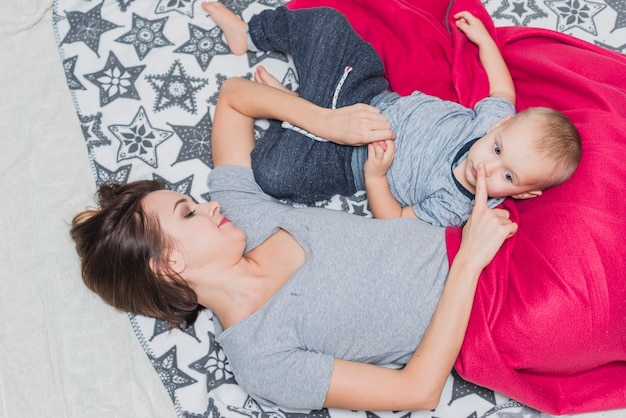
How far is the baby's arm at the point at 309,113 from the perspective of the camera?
1423 mm

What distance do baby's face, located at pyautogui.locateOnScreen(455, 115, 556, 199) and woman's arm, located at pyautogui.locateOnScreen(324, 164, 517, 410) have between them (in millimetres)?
95

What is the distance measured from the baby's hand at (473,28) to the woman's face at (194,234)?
0.73 metres

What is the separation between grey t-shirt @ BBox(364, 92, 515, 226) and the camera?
1.46 meters

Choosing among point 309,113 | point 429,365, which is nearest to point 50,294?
point 309,113

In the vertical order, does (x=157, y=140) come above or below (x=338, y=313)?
above

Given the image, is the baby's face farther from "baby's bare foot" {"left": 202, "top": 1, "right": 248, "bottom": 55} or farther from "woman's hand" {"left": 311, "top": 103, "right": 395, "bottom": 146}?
"baby's bare foot" {"left": 202, "top": 1, "right": 248, "bottom": 55}

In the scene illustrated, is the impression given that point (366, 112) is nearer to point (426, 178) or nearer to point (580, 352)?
point (426, 178)

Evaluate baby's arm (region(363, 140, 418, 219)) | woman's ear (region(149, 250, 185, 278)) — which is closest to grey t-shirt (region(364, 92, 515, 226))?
baby's arm (region(363, 140, 418, 219))

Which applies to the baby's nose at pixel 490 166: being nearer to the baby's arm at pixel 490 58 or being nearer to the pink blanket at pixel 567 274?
the pink blanket at pixel 567 274

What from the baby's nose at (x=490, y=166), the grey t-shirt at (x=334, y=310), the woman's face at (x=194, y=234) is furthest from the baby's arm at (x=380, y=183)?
the woman's face at (x=194, y=234)

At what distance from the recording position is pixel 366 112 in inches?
56.2

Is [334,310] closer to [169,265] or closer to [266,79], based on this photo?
[169,265]

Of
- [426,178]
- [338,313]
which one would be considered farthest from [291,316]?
[426,178]

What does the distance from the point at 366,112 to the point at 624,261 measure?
0.60 m
